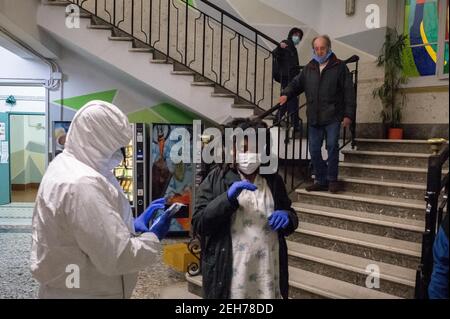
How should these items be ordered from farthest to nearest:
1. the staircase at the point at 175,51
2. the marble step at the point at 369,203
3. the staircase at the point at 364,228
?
the staircase at the point at 175,51 < the marble step at the point at 369,203 < the staircase at the point at 364,228

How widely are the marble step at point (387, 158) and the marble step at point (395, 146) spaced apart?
70 mm

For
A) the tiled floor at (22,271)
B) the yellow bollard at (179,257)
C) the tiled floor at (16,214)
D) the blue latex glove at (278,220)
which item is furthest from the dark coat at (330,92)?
the tiled floor at (16,214)

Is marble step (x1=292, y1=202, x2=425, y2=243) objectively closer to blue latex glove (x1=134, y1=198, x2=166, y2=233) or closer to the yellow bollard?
the yellow bollard

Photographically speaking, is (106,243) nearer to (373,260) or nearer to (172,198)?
(373,260)

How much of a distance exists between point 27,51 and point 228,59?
2522mm

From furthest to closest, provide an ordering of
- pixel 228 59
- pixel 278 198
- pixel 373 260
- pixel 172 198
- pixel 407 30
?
pixel 228 59, pixel 172 198, pixel 407 30, pixel 373 260, pixel 278 198

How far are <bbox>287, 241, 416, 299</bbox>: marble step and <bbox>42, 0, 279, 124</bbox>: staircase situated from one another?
1.69 meters

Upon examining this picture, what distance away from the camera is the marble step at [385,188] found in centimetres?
285

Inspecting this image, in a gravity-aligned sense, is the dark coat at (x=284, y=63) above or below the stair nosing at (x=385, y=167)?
above

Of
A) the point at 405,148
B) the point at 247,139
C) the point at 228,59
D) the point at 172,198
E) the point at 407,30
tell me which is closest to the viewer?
the point at 247,139

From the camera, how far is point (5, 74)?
187 inches

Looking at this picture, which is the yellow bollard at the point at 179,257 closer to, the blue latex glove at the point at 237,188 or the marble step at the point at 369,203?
the marble step at the point at 369,203

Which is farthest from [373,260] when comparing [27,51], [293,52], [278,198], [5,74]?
[5,74]

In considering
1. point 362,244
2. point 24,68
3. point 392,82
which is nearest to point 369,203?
point 362,244
